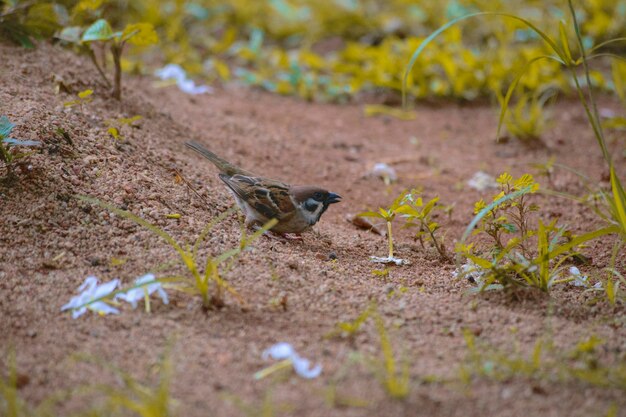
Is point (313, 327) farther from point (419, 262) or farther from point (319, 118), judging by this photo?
point (319, 118)

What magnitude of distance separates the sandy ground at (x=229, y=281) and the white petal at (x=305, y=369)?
0.04 metres

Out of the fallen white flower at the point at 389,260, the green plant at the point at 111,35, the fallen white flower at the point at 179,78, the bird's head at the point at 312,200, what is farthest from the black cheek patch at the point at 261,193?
the fallen white flower at the point at 179,78

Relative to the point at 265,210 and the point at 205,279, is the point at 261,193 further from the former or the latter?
the point at 205,279

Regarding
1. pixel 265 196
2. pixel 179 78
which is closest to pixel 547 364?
pixel 265 196

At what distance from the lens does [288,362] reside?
277 cm

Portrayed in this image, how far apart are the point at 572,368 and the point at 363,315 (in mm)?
871

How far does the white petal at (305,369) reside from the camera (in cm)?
271

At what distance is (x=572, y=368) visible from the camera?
2.80 meters

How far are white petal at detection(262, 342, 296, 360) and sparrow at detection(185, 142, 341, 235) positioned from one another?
1457 mm

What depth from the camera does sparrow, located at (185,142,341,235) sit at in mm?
4230

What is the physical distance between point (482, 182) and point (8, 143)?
3.52 meters

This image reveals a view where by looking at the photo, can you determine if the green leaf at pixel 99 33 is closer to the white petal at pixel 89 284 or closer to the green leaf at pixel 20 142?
the green leaf at pixel 20 142

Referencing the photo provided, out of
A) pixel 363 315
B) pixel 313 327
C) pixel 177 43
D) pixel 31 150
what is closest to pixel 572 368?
pixel 363 315

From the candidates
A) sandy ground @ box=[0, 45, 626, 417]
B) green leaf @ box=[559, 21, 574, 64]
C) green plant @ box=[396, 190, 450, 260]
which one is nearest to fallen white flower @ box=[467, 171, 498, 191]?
sandy ground @ box=[0, 45, 626, 417]
